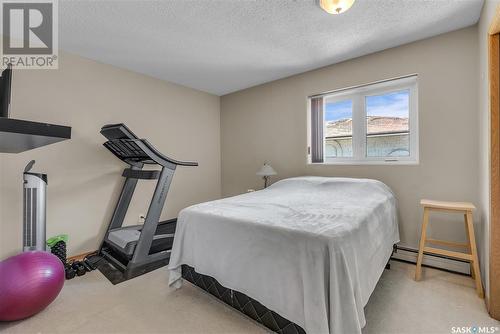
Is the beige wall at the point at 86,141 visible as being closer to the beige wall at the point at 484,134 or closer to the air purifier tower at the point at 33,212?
the air purifier tower at the point at 33,212

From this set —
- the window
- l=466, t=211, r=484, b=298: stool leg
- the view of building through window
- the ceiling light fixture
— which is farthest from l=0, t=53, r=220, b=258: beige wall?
l=466, t=211, r=484, b=298: stool leg

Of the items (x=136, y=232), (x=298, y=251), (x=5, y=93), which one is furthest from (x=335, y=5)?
(x=136, y=232)

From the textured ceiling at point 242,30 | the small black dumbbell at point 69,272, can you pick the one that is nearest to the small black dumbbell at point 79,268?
the small black dumbbell at point 69,272

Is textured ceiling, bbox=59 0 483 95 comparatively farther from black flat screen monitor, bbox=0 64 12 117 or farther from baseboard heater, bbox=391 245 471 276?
baseboard heater, bbox=391 245 471 276

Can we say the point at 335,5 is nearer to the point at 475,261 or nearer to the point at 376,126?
the point at 376,126

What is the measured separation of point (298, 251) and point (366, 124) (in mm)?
2266

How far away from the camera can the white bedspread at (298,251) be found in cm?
112

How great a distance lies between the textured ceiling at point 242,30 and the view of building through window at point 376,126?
59 centimetres

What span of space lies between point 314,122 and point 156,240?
258 cm

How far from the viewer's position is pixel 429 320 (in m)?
1.53

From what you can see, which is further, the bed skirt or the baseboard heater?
the baseboard heater

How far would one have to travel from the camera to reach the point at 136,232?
8.50 ft

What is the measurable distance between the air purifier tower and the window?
9.92ft

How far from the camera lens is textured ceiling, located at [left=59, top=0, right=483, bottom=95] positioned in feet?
6.11
